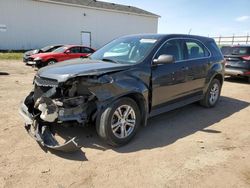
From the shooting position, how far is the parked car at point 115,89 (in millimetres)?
3965

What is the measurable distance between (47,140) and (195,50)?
401 cm

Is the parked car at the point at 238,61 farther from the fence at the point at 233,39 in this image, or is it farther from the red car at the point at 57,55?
the fence at the point at 233,39

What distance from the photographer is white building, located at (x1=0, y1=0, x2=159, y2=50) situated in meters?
23.5

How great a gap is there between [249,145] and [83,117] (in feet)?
9.65

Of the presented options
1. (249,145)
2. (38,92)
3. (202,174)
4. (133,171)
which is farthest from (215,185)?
(38,92)

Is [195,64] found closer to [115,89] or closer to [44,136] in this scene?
[115,89]

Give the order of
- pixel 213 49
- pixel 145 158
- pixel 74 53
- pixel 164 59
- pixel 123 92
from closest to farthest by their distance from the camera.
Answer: pixel 145 158 → pixel 123 92 → pixel 164 59 → pixel 213 49 → pixel 74 53

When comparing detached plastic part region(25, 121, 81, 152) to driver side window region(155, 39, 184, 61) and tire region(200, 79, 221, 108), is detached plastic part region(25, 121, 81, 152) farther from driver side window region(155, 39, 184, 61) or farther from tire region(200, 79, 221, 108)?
tire region(200, 79, 221, 108)

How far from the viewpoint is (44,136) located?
4.04 meters

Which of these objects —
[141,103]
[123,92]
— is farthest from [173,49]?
[123,92]

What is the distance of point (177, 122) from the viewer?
5621 mm

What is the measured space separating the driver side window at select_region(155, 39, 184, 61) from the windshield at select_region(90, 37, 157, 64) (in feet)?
0.72

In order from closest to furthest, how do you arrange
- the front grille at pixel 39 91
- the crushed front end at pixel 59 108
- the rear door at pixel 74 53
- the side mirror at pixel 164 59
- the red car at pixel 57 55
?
the crushed front end at pixel 59 108, the front grille at pixel 39 91, the side mirror at pixel 164 59, the red car at pixel 57 55, the rear door at pixel 74 53

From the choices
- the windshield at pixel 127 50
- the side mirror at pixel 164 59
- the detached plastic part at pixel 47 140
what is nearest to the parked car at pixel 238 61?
the windshield at pixel 127 50
